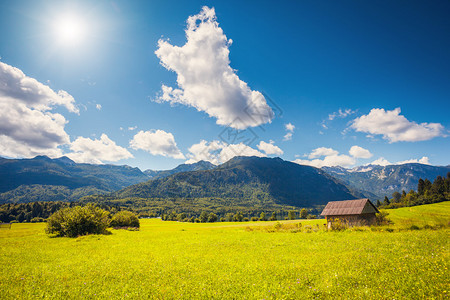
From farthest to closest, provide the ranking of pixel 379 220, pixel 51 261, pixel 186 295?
pixel 379 220 < pixel 51 261 < pixel 186 295

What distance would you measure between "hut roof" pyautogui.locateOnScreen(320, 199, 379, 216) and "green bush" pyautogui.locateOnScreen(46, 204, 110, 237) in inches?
1920

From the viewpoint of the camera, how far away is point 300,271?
11773 millimetres

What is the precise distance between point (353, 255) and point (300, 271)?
5.85 metres

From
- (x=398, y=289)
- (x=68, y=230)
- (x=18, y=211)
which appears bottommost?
(x=18, y=211)

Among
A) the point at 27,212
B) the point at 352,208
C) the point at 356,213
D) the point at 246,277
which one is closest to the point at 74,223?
the point at 246,277

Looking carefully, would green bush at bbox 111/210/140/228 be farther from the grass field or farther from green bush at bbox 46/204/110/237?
the grass field

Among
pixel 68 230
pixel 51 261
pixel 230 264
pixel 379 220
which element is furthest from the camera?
pixel 379 220

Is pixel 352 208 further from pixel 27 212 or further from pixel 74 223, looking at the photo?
pixel 27 212

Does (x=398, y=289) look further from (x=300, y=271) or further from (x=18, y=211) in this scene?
(x=18, y=211)

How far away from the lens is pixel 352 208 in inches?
1822

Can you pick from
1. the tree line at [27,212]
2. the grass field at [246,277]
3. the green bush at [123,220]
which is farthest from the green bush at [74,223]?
the tree line at [27,212]

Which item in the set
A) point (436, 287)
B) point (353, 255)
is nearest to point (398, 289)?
point (436, 287)

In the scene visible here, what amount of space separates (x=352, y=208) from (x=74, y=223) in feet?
192

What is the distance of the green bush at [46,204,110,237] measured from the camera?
3434 centimetres
